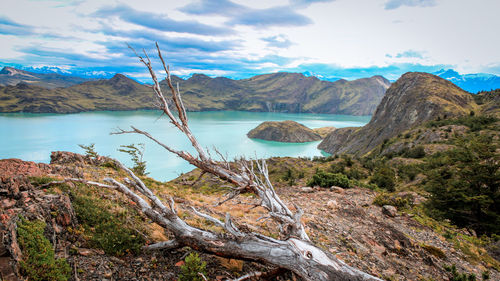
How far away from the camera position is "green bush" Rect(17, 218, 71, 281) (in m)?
3.83

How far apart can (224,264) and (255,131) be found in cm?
12358

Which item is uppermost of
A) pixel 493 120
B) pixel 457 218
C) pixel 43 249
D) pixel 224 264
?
pixel 493 120

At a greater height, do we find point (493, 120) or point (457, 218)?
point (493, 120)

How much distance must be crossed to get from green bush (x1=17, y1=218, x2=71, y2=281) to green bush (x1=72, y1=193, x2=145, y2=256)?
1.16m

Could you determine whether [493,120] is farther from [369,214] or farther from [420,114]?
[369,214]

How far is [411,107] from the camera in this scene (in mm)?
65875

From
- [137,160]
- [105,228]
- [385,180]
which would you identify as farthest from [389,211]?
[137,160]

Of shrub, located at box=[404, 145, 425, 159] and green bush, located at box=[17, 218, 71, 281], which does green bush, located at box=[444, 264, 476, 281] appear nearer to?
green bush, located at box=[17, 218, 71, 281]

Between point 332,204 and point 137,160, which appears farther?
point 137,160

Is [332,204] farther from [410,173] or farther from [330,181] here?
[410,173]

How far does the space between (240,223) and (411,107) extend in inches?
2898

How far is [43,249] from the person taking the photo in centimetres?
421

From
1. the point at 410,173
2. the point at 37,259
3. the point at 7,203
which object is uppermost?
the point at 7,203

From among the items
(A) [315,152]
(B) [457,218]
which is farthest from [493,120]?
(A) [315,152]
